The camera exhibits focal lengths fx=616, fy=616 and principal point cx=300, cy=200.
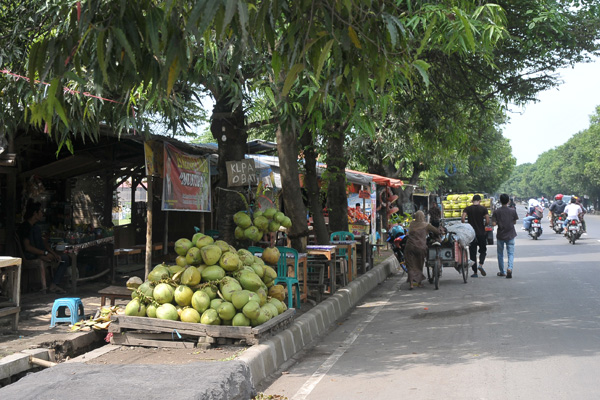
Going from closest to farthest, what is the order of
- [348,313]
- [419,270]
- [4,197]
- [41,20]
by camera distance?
1. [41,20]
2. [348,313]
3. [4,197]
4. [419,270]

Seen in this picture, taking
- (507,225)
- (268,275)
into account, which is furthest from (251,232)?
(507,225)

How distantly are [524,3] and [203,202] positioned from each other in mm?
6900

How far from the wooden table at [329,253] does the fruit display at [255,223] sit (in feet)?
3.55

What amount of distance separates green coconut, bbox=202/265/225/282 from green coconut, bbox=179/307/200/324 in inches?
18.7

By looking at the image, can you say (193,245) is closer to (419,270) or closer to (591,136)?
(419,270)

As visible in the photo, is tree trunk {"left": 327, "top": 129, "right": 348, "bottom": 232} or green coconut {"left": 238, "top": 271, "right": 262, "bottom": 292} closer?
green coconut {"left": 238, "top": 271, "right": 262, "bottom": 292}

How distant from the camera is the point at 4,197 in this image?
38.3 feet

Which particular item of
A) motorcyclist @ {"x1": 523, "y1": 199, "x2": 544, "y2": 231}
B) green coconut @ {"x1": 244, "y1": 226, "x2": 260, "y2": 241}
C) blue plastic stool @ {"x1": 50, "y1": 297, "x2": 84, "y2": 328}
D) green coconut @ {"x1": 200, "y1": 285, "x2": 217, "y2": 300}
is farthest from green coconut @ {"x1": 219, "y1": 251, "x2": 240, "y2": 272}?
motorcyclist @ {"x1": 523, "y1": 199, "x2": 544, "y2": 231}

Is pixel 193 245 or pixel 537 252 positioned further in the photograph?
pixel 537 252

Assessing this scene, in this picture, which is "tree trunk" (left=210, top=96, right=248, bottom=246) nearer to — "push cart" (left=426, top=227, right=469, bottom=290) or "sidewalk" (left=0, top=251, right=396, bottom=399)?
"sidewalk" (left=0, top=251, right=396, bottom=399)

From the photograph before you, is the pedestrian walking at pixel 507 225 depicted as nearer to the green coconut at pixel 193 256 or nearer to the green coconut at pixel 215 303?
the green coconut at pixel 193 256

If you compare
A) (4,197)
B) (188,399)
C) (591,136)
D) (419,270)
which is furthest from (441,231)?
(591,136)

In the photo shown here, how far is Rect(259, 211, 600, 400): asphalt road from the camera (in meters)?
5.45

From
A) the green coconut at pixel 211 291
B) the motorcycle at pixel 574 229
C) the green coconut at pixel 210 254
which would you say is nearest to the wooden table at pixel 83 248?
the green coconut at pixel 210 254
